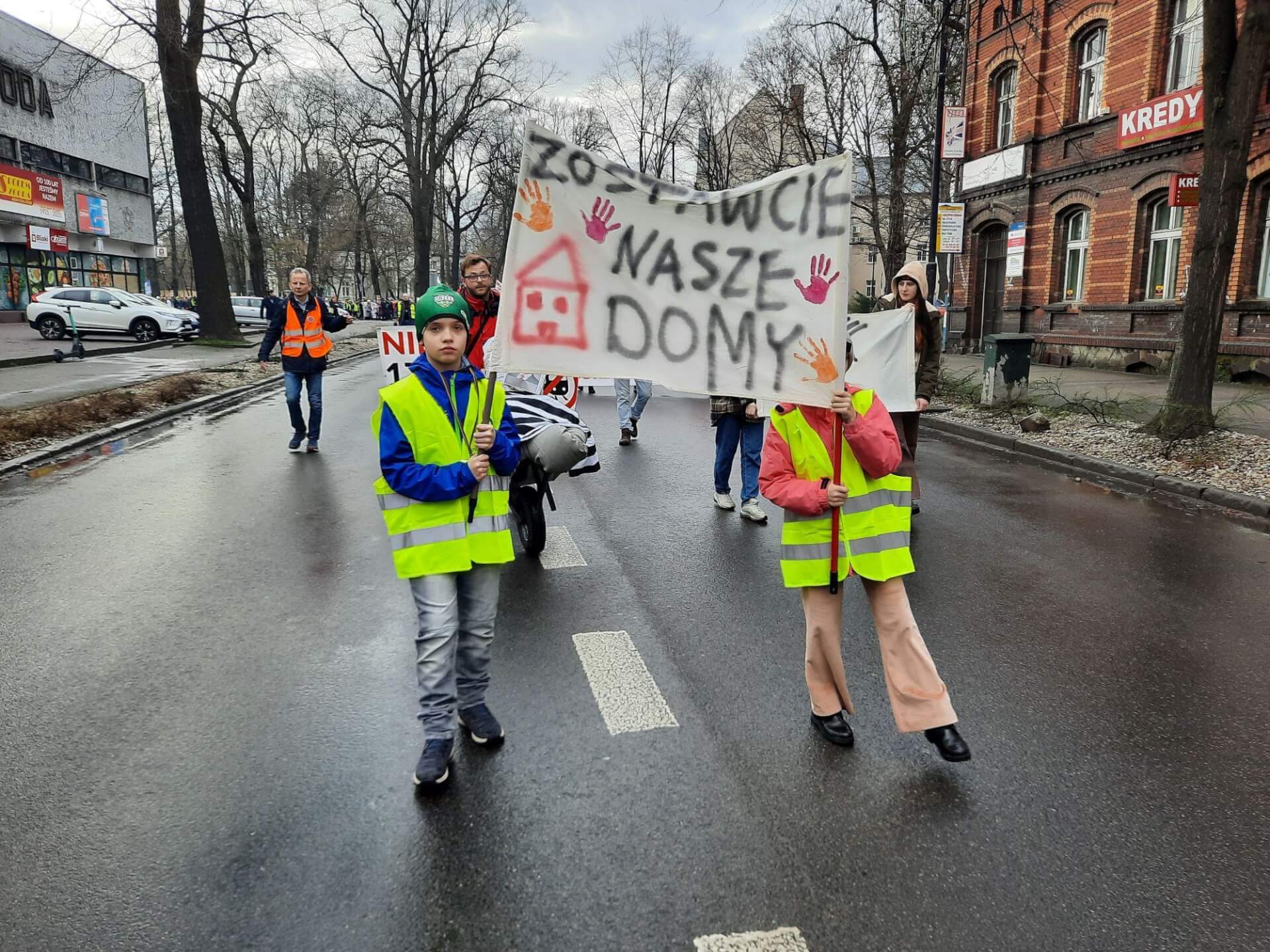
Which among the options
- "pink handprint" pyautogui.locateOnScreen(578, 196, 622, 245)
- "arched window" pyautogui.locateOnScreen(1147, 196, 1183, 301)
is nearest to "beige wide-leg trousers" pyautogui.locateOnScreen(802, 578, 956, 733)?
"pink handprint" pyautogui.locateOnScreen(578, 196, 622, 245)

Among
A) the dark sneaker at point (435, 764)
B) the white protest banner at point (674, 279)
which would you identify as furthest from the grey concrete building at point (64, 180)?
the dark sneaker at point (435, 764)

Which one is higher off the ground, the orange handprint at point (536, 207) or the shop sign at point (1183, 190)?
the shop sign at point (1183, 190)

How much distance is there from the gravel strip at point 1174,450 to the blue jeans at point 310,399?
333 inches

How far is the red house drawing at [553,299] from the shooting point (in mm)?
3332

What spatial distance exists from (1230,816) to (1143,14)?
21.7m

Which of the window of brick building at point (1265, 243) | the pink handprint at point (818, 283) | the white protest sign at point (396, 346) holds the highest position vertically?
the window of brick building at point (1265, 243)

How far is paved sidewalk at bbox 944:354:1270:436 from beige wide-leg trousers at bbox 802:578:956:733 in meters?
9.50

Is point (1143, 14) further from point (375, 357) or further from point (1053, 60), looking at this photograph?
point (375, 357)

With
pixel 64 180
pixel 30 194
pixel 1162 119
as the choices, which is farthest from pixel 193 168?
pixel 64 180

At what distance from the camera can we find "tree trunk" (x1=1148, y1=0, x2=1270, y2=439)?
945 centimetres

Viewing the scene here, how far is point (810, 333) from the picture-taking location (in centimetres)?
329

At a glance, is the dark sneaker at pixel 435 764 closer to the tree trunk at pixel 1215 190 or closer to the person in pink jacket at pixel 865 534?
→ the person in pink jacket at pixel 865 534

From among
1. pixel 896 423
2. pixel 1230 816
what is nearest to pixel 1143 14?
pixel 896 423

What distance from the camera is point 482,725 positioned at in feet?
11.5
